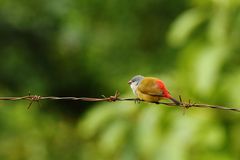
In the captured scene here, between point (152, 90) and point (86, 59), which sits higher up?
point (86, 59)

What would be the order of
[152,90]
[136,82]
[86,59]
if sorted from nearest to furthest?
[152,90] → [136,82] → [86,59]

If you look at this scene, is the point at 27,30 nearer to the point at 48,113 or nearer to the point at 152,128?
the point at 48,113

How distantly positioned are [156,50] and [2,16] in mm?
2353

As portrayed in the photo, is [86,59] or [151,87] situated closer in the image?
[151,87]

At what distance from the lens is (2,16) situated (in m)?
13.7

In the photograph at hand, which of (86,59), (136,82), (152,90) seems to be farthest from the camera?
(86,59)

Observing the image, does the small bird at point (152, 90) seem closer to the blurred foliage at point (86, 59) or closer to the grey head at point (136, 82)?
the grey head at point (136, 82)

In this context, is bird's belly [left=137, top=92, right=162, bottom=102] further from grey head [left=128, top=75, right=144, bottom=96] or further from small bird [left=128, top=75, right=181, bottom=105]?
grey head [left=128, top=75, right=144, bottom=96]

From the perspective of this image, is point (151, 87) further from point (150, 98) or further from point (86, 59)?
point (86, 59)

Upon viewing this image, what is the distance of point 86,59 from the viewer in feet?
47.4

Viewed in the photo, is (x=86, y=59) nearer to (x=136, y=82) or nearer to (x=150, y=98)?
(x=136, y=82)

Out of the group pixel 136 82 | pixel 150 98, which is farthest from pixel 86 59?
pixel 150 98

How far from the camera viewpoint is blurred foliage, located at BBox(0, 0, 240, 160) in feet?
33.4

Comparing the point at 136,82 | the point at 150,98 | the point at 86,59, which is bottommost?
the point at 150,98
